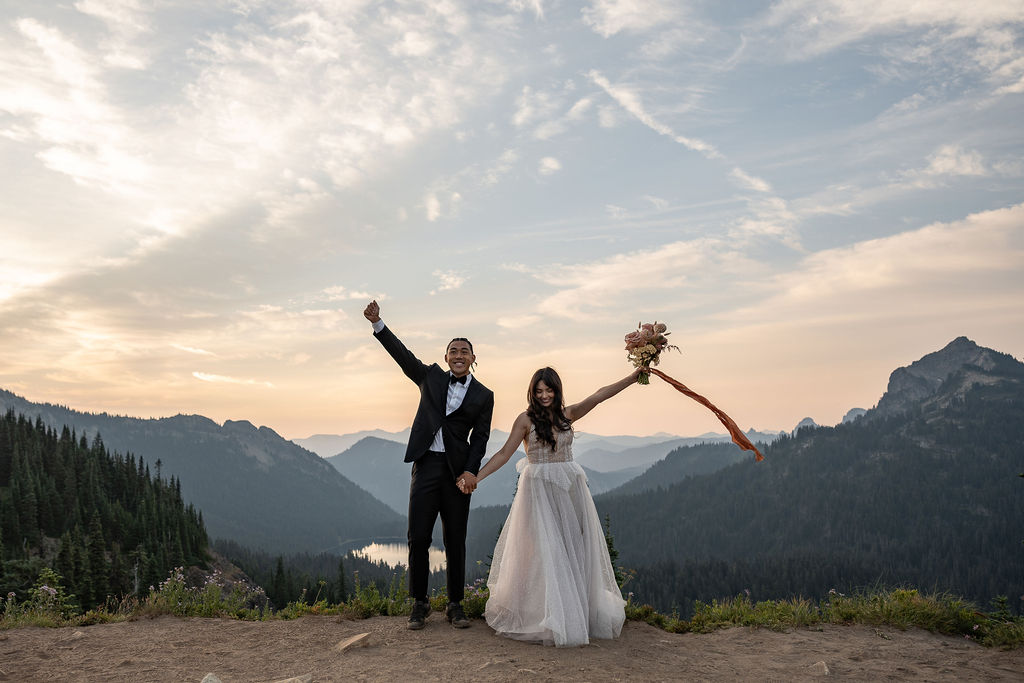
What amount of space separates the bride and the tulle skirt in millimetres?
12

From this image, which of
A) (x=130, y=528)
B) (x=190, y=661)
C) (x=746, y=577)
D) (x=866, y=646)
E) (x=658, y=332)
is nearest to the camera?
(x=190, y=661)

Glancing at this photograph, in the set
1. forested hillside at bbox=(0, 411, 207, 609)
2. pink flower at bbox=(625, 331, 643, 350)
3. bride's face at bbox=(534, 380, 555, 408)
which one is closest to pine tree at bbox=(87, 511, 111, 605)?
forested hillside at bbox=(0, 411, 207, 609)

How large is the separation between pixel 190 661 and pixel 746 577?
15139cm

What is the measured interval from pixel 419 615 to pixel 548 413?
124 inches

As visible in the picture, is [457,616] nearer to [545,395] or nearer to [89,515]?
[545,395]

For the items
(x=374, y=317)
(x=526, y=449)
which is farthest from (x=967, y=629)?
(x=374, y=317)

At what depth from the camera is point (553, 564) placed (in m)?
8.04

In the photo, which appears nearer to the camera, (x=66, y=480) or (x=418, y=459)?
(x=418, y=459)

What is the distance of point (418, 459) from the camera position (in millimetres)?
8492

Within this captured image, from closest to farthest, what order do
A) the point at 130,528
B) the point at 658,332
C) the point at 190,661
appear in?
the point at 190,661 → the point at 658,332 → the point at 130,528

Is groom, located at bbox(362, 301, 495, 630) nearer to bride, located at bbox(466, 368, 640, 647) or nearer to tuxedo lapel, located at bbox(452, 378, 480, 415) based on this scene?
tuxedo lapel, located at bbox(452, 378, 480, 415)

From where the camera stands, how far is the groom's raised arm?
859 centimetres

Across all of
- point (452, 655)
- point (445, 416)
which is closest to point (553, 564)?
point (452, 655)

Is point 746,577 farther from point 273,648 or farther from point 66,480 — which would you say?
point 273,648
